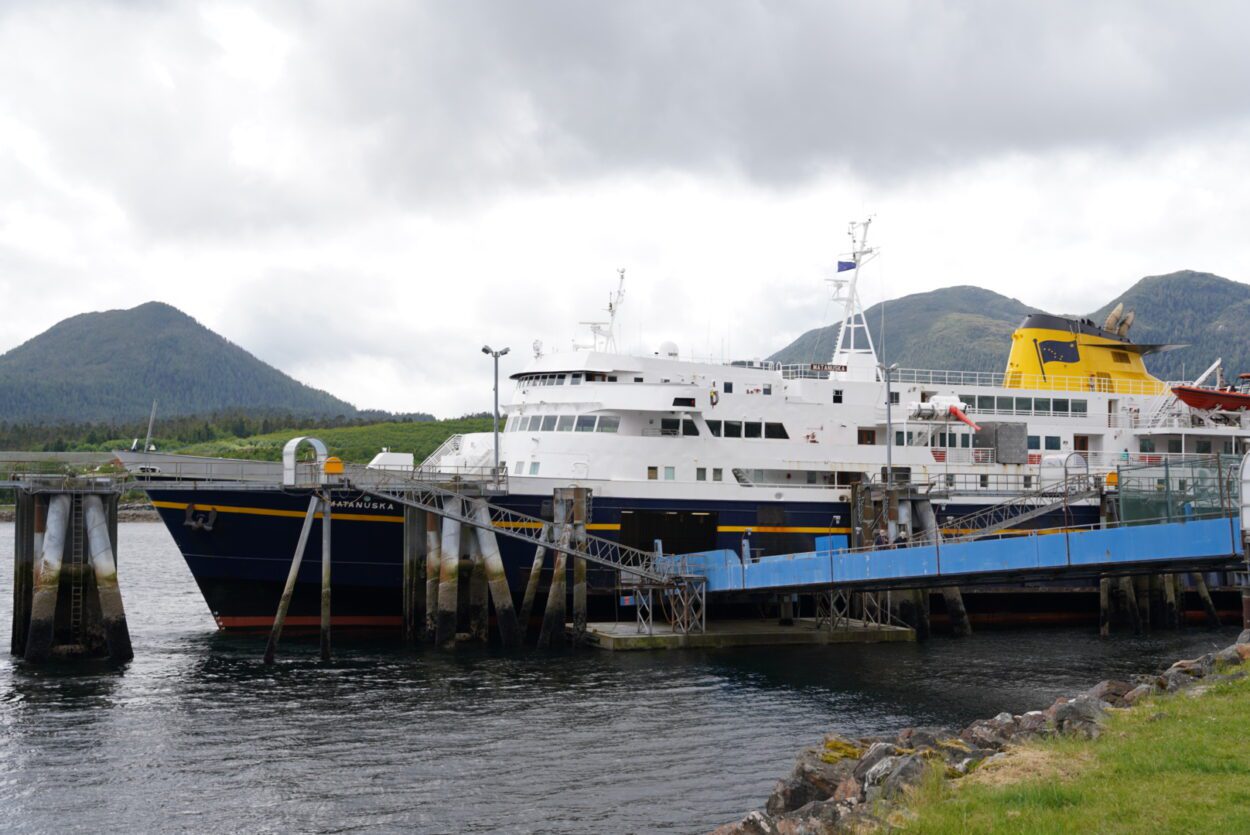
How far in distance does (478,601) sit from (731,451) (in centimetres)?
995

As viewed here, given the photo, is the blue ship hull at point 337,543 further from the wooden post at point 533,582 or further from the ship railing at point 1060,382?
the ship railing at point 1060,382

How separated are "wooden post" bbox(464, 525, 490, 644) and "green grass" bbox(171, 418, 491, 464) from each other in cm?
9604

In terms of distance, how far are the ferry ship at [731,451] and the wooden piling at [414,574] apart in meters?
Result: 1.20

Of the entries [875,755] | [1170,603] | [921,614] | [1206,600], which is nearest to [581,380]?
[921,614]

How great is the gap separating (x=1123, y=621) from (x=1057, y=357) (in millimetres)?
10645

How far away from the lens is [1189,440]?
47.2 m

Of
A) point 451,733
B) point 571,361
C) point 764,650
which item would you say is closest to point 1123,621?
point 764,650

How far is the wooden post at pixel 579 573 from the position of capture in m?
35.3

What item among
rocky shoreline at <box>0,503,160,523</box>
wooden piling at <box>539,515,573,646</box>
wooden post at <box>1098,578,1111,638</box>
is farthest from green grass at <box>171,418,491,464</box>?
wooden post at <box>1098,578,1111,638</box>

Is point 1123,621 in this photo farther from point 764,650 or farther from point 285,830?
point 285,830

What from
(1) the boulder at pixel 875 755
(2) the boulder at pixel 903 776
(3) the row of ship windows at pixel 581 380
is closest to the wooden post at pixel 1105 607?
(3) the row of ship windows at pixel 581 380

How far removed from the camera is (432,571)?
116 feet

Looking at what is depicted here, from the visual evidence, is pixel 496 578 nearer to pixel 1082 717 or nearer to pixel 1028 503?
pixel 1028 503

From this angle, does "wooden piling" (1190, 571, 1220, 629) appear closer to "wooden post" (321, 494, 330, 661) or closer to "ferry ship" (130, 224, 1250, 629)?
"ferry ship" (130, 224, 1250, 629)
